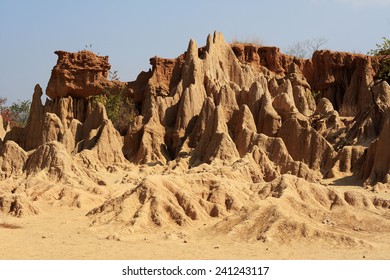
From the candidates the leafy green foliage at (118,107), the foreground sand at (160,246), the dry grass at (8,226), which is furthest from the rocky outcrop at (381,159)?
the leafy green foliage at (118,107)

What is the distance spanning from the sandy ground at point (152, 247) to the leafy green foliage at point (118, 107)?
19.8 meters

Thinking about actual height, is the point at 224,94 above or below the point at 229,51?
below

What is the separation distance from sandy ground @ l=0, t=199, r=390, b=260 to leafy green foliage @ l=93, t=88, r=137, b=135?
1975 centimetres

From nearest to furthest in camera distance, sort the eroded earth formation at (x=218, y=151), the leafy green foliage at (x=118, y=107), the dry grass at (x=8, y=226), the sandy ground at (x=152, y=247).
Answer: the sandy ground at (x=152, y=247) < the eroded earth formation at (x=218, y=151) < the dry grass at (x=8, y=226) < the leafy green foliage at (x=118, y=107)

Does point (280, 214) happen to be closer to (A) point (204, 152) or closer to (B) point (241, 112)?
(A) point (204, 152)

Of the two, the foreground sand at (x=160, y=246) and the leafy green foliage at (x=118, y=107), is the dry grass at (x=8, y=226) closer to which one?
the foreground sand at (x=160, y=246)

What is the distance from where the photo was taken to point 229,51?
3641 cm

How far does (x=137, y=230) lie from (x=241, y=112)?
14348 mm

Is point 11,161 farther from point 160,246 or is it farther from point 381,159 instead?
point 381,159

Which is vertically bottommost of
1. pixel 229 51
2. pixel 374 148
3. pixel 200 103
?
pixel 374 148

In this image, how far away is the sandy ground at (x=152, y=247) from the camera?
39.1 feet

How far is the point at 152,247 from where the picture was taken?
41.9 feet

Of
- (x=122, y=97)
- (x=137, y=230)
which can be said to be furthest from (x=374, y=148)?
(x=122, y=97)

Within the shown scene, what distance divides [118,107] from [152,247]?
23477mm
